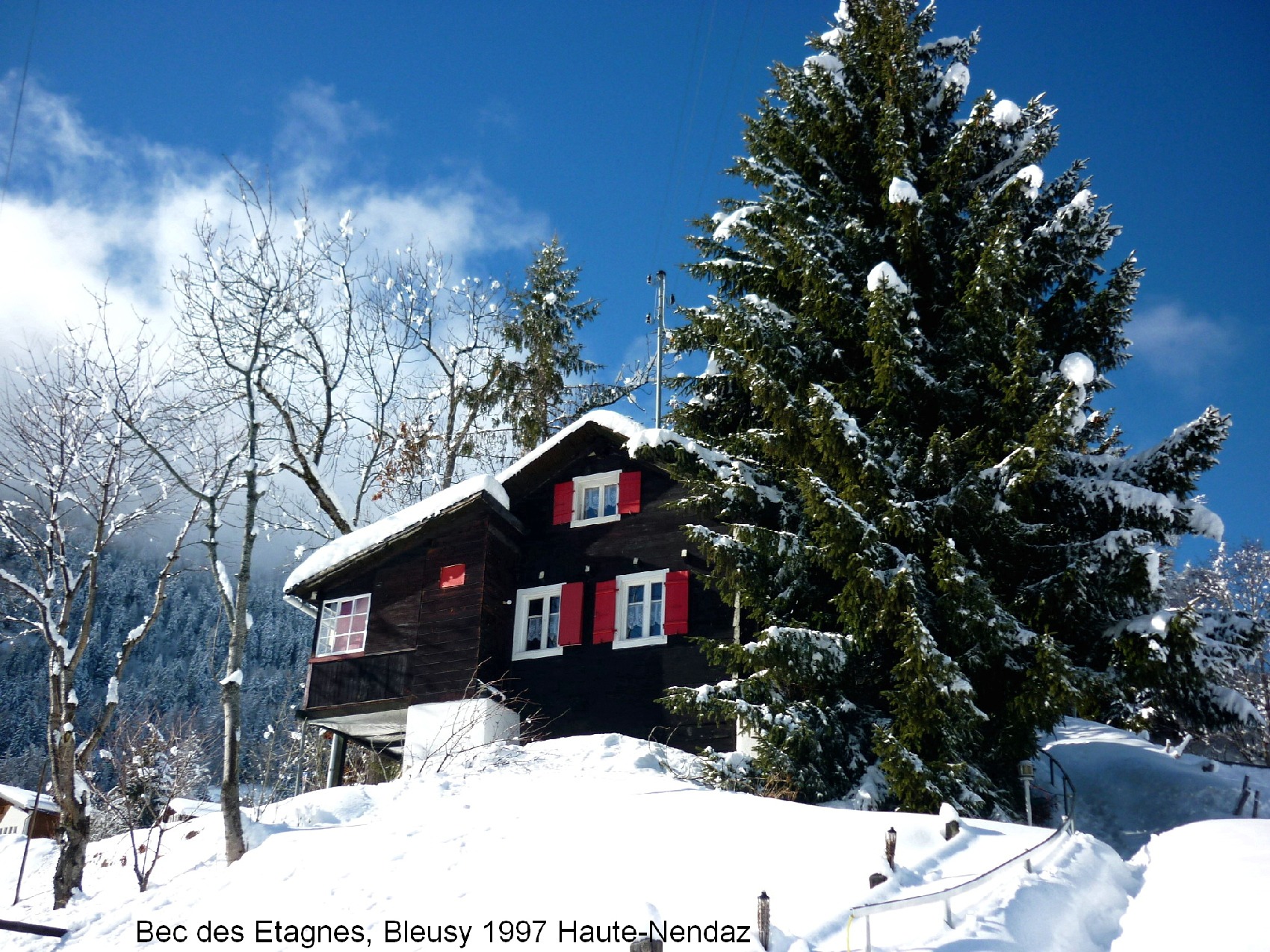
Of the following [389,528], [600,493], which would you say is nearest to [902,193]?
[600,493]

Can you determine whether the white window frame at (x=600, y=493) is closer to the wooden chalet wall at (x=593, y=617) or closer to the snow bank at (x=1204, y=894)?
the wooden chalet wall at (x=593, y=617)

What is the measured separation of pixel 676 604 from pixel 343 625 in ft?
26.5

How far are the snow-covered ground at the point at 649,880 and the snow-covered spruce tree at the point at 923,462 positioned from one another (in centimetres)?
171

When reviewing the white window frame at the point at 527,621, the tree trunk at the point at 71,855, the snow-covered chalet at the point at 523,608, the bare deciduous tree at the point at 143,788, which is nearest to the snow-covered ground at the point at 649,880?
the bare deciduous tree at the point at 143,788

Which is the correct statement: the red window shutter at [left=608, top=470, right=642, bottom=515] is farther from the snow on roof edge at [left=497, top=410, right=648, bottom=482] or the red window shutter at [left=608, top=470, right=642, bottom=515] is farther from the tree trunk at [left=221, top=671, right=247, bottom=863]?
the tree trunk at [left=221, top=671, right=247, bottom=863]

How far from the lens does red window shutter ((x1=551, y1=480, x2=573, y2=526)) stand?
1997 centimetres

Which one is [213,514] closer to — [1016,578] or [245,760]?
[1016,578]

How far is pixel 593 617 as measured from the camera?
1872cm

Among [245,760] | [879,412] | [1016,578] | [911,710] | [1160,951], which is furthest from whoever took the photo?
[245,760]

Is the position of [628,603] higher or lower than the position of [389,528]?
lower

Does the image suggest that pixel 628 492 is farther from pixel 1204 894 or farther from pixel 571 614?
pixel 1204 894

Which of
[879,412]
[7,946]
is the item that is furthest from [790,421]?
[7,946]

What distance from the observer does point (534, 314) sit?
30453 millimetres

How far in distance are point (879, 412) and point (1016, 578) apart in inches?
119
